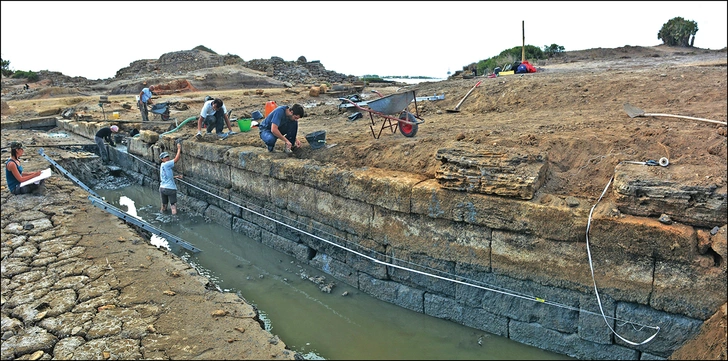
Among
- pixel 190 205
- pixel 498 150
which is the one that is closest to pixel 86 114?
pixel 190 205

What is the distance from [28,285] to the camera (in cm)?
502

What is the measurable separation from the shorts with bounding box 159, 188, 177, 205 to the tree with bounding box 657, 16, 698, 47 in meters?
18.6

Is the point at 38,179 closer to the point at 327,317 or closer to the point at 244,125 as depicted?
the point at 244,125

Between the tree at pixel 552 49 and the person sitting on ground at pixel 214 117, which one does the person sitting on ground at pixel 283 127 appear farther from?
the tree at pixel 552 49

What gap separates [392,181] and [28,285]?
4.27m

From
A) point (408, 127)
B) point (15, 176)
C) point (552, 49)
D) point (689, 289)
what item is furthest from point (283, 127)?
point (552, 49)

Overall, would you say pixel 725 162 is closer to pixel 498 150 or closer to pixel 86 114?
pixel 498 150

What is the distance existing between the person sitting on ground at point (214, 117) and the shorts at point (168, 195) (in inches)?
52.8

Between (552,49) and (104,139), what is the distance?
20302 millimetres

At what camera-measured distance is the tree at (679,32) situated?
56.0 feet

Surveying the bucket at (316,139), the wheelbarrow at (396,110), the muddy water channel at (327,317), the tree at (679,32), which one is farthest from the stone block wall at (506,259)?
the tree at (679,32)

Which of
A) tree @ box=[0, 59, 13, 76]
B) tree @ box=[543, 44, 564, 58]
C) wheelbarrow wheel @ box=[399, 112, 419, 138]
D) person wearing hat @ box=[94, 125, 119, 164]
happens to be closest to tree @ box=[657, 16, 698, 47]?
tree @ box=[543, 44, 564, 58]

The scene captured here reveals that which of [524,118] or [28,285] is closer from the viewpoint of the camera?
[28,285]

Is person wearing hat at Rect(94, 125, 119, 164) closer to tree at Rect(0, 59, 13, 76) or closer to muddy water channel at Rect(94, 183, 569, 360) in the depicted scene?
muddy water channel at Rect(94, 183, 569, 360)
